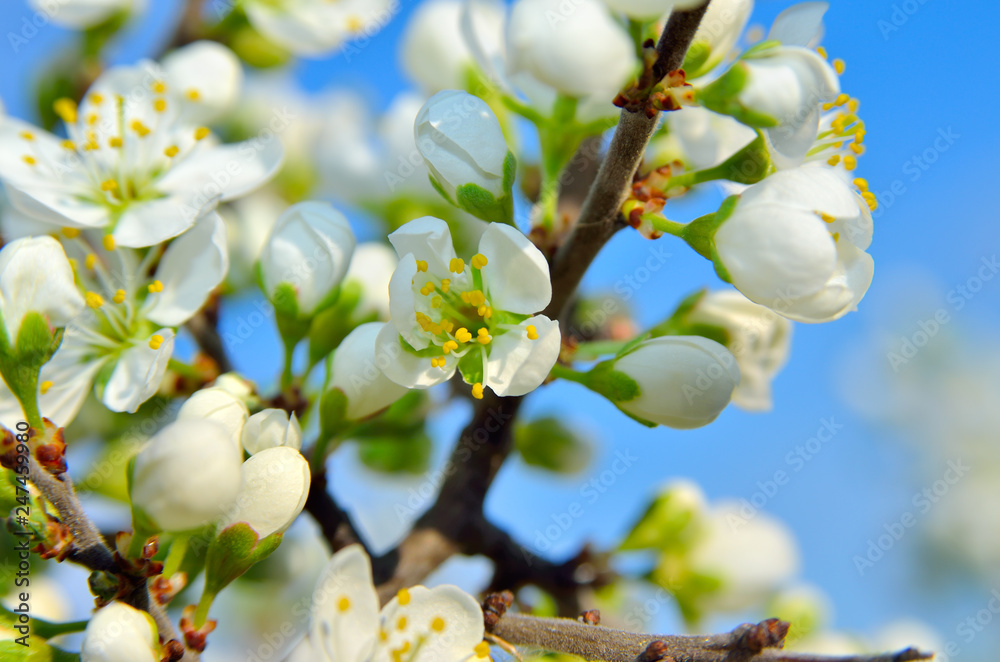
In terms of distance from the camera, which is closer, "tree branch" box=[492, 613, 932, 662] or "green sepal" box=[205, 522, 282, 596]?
"tree branch" box=[492, 613, 932, 662]

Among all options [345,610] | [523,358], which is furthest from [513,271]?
[345,610]

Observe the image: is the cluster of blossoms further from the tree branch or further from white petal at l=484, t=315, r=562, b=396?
the tree branch

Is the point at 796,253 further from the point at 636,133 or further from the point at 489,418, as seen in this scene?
the point at 489,418

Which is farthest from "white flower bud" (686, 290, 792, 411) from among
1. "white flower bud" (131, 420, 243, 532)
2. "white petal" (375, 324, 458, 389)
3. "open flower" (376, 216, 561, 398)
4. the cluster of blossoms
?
"white flower bud" (131, 420, 243, 532)

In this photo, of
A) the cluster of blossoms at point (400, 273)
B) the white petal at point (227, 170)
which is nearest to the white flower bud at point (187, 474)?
the cluster of blossoms at point (400, 273)

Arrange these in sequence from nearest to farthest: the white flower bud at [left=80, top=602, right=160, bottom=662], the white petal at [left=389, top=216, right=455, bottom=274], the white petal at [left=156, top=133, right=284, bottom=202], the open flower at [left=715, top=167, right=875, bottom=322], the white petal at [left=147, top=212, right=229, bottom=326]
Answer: the white flower bud at [left=80, top=602, right=160, bottom=662]
the open flower at [left=715, top=167, right=875, bottom=322]
the white petal at [left=389, top=216, right=455, bottom=274]
the white petal at [left=147, top=212, right=229, bottom=326]
the white petal at [left=156, top=133, right=284, bottom=202]

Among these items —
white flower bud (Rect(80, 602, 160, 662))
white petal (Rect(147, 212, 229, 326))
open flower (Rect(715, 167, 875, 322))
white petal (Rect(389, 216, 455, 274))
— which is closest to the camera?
white flower bud (Rect(80, 602, 160, 662))

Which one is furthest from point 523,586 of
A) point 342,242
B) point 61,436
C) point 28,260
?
point 28,260
